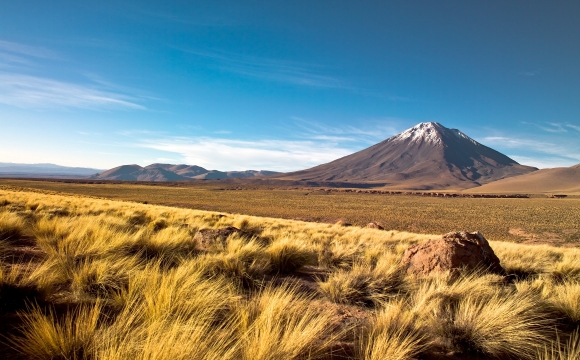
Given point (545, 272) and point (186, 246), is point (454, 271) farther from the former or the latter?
point (186, 246)

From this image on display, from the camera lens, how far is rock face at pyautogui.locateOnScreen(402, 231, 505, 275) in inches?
231

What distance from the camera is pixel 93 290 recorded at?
11.3 feet

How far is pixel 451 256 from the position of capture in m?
5.88

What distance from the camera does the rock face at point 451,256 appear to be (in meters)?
5.86

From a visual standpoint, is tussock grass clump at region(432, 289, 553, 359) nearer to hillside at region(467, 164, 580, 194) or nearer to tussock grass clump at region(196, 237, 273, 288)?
tussock grass clump at region(196, 237, 273, 288)

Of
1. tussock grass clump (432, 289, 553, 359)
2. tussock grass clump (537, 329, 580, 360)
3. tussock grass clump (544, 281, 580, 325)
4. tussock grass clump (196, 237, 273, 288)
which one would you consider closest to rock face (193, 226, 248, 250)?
tussock grass clump (196, 237, 273, 288)

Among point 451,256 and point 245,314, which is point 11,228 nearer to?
point 245,314

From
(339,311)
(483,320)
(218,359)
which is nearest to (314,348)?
(218,359)

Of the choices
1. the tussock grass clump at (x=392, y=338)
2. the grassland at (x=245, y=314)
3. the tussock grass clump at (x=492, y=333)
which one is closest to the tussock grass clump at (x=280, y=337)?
the grassland at (x=245, y=314)

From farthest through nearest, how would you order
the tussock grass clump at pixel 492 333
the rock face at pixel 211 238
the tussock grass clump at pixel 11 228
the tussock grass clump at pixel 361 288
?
the rock face at pixel 211 238, the tussock grass clump at pixel 11 228, the tussock grass clump at pixel 361 288, the tussock grass clump at pixel 492 333

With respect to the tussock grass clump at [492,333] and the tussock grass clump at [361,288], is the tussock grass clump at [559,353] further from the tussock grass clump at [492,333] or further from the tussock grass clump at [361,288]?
the tussock grass clump at [361,288]

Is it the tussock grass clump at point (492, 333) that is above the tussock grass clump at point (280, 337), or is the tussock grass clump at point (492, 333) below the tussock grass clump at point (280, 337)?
below

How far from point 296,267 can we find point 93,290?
3640 mm

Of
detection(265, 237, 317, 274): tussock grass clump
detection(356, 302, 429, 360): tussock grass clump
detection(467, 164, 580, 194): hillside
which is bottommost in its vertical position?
detection(265, 237, 317, 274): tussock grass clump
